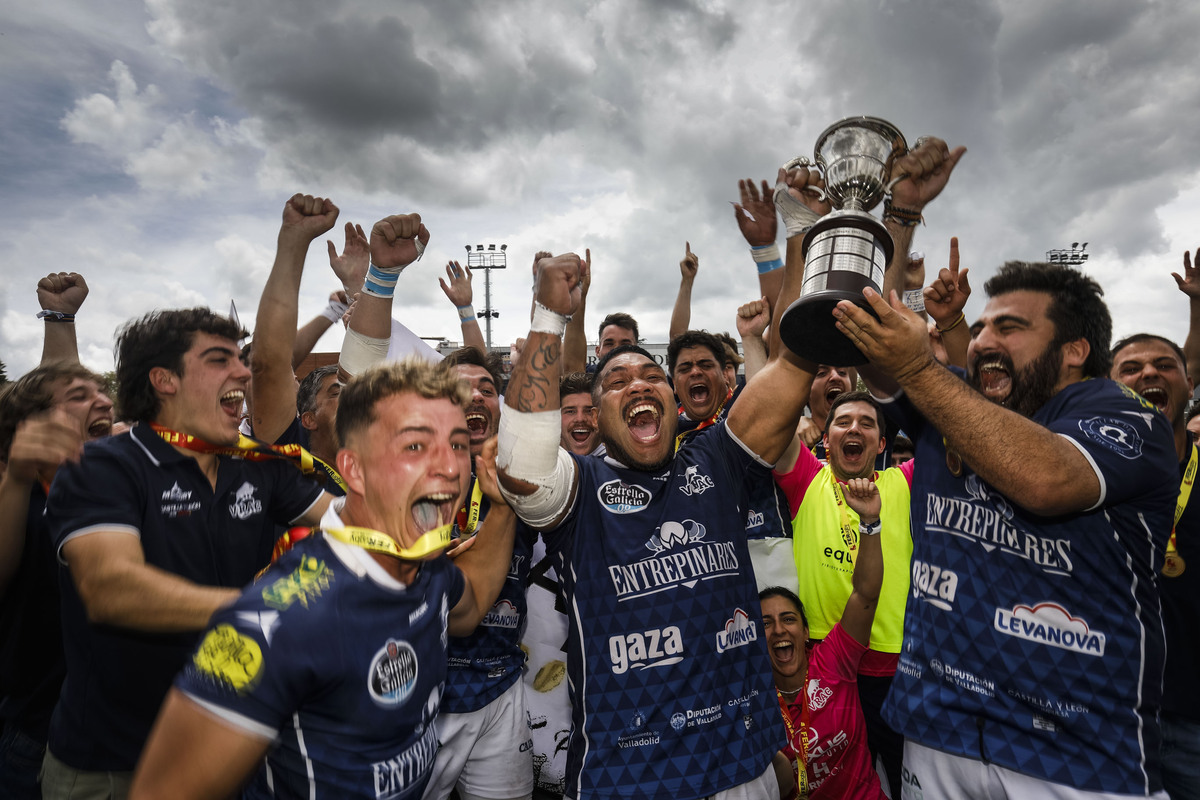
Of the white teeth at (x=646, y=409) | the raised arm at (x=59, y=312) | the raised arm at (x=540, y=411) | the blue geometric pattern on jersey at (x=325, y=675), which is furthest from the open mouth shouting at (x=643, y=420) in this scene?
the raised arm at (x=59, y=312)

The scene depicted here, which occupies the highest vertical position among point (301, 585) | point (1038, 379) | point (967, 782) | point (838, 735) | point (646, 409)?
point (1038, 379)

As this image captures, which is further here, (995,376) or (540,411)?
(995,376)

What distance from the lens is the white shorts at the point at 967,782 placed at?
2367mm

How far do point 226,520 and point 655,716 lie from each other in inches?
82.1

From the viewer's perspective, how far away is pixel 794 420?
315cm

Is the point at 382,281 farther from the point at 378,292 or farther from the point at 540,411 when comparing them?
the point at 540,411

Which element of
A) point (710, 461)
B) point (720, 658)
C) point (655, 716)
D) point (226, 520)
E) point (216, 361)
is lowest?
point (655, 716)

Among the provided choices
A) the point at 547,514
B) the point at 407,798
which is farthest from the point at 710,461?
the point at 407,798

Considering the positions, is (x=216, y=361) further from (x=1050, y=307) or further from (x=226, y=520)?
(x=1050, y=307)

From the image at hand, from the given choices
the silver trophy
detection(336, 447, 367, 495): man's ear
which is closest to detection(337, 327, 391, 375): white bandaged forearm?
detection(336, 447, 367, 495): man's ear

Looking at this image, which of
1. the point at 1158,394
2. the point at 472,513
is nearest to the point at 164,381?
the point at 472,513

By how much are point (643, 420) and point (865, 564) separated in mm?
1676

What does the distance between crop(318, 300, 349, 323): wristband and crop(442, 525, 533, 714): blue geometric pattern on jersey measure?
12.8 feet

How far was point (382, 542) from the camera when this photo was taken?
6.07 feet
